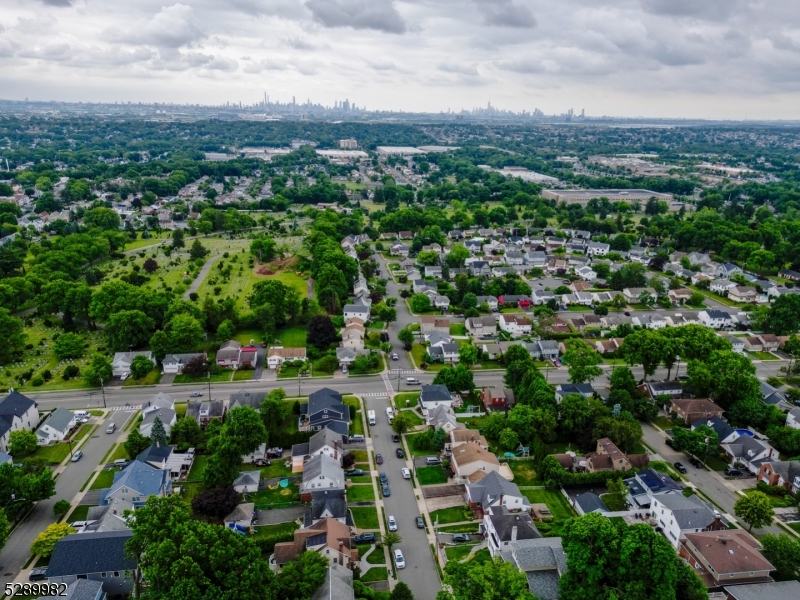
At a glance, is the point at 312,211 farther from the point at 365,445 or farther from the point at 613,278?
the point at 365,445

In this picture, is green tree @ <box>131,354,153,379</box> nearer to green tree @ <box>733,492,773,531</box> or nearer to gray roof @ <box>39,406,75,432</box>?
gray roof @ <box>39,406,75,432</box>

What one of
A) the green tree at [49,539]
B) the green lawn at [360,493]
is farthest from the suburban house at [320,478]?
the green tree at [49,539]

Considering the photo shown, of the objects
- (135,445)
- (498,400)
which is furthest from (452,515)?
(135,445)

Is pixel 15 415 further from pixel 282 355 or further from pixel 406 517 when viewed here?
pixel 406 517

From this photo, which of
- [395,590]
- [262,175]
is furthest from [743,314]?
[262,175]

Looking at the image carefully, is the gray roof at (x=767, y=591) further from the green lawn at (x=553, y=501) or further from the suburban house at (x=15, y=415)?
the suburban house at (x=15, y=415)

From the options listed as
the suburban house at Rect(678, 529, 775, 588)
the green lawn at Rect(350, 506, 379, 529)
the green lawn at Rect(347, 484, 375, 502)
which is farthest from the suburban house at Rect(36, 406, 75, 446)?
the suburban house at Rect(678, 529, 775, 588)
